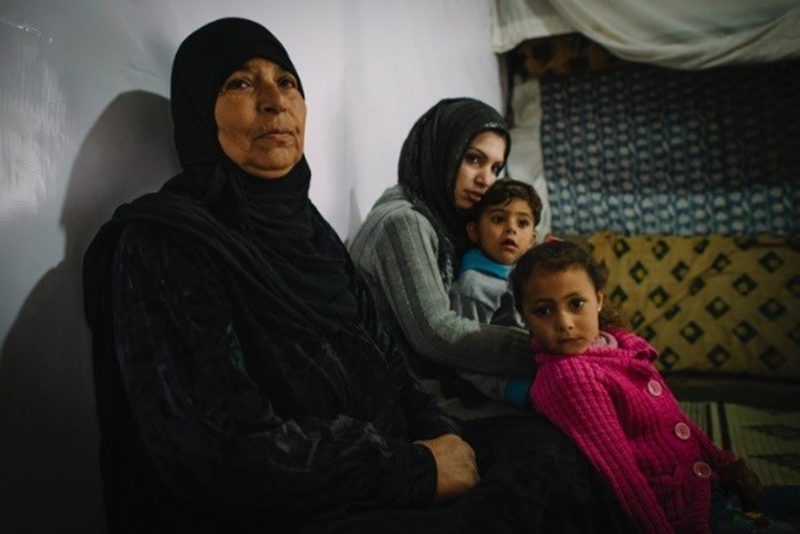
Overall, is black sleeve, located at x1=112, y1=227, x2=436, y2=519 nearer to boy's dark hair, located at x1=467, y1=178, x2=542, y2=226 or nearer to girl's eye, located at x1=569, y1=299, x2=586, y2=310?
girl's eye, located at x1=569, y1=299, x2=586, y2=310

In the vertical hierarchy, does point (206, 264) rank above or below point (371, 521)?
above

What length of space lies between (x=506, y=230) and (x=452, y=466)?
2.49 feet

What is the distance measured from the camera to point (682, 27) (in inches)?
96.7

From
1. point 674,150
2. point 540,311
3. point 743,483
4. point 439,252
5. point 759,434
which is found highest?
point 674,150

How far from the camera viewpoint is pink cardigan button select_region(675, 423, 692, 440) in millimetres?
1091

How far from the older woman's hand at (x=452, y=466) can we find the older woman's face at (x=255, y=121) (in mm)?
511

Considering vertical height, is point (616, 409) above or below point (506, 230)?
below

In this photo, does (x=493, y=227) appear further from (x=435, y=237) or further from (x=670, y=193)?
(x=670, y=193)

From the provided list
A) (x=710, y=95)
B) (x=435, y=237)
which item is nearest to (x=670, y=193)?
(x=710, y=95)

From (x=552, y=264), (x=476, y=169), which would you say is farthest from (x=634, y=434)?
(x=476, y=169)

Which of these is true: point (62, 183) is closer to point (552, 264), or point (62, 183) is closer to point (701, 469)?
point (552, 264)

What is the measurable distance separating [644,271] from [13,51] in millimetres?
2409

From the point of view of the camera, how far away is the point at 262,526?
77cm

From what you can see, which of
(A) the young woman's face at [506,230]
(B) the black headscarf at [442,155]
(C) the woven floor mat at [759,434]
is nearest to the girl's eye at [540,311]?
(A) the young woman's face at [506,230]
